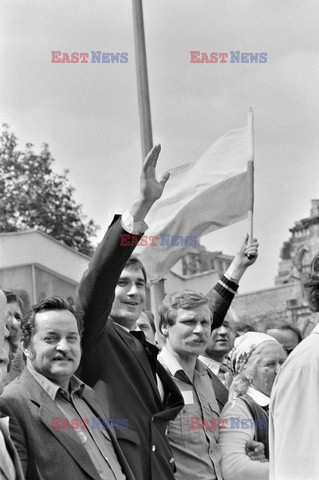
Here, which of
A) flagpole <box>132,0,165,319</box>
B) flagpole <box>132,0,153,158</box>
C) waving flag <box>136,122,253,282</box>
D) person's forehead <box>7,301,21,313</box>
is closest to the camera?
person's forehead <box>7,301,21,313</box>

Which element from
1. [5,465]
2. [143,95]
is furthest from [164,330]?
[143,95]

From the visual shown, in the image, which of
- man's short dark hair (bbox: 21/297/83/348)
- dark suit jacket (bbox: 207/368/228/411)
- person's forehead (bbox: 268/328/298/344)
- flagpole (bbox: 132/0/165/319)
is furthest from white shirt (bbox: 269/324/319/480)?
flagpole (bbox: 132/0/165/319)

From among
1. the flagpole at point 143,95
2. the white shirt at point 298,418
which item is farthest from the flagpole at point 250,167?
the white shirt at point 298,418

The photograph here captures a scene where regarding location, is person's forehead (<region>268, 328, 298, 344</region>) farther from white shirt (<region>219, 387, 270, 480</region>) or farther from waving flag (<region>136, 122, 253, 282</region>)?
white shirt (<region>219, 387, 270, 480</region>)

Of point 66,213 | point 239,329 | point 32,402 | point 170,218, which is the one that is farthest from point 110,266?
point 66,213

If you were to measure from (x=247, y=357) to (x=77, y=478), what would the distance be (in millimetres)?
2096

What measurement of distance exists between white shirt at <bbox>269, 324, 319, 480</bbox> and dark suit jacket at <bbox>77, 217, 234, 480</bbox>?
116 centimetres

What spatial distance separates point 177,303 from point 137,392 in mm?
1062

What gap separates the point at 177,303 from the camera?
5.68 meters

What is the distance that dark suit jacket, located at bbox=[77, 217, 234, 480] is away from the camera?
4406mm

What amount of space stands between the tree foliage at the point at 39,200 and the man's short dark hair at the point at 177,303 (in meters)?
27.0

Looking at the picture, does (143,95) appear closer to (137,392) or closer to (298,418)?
(137,392)

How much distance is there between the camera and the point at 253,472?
510cm
